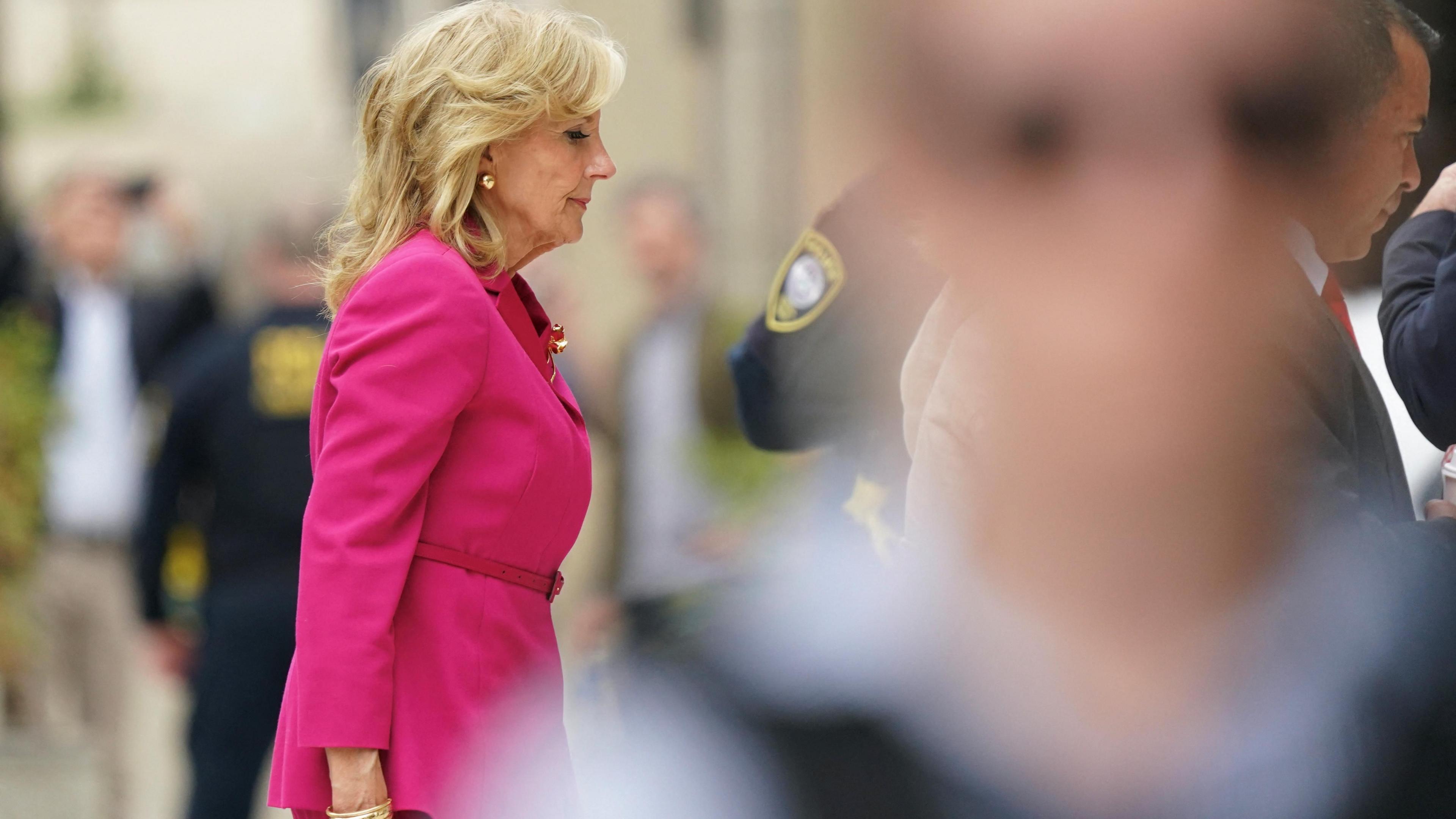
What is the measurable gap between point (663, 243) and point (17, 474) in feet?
5.41

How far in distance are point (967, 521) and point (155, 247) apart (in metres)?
4.04

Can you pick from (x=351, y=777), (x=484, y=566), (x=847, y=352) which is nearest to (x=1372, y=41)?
(x=847, y=352)

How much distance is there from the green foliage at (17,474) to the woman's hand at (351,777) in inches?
116

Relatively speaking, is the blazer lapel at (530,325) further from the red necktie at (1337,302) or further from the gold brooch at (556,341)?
the red necktie at (1337,302)

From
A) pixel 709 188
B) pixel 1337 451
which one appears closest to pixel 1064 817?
pixel 1337 451

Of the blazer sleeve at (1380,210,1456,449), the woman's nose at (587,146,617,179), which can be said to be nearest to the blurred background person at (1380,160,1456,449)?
the blazer sleeve at (1380,210,1456,449)

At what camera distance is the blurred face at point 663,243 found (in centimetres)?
361

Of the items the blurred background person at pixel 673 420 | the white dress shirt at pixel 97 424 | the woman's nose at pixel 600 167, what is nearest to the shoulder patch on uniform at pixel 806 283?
the woman's nose at pixel 600 167

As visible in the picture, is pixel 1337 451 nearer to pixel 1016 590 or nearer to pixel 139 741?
pixel 1016 590

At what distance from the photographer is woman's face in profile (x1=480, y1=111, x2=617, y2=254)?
135 centimetres

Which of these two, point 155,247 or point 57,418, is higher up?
point 155,247

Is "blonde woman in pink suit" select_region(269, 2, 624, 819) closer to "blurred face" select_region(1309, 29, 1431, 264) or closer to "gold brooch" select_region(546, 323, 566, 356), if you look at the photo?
"gold brooch" select_region(546, 323, 566, 356)

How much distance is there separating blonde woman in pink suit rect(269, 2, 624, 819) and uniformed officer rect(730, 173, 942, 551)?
23cm

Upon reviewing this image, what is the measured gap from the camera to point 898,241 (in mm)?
1266
